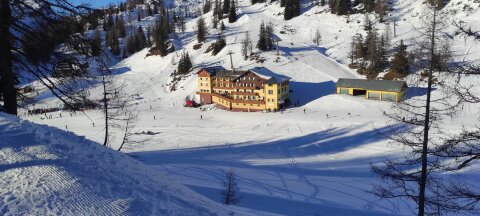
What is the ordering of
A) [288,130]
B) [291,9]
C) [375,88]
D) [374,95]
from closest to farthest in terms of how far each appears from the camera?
[288,130]
[375,88]
[374,95]
[291,9]

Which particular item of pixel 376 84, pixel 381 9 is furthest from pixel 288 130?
pixel 381 9

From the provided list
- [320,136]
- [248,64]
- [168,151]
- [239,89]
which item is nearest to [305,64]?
[248,64]

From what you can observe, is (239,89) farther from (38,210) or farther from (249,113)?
(38,210)

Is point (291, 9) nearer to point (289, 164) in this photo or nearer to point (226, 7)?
point (226, 7)

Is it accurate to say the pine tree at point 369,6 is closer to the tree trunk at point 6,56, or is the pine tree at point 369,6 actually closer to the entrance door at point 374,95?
the entrance door at point 374,95

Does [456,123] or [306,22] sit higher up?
[306,22]

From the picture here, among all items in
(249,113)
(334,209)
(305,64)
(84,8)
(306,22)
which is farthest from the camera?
(306,22)

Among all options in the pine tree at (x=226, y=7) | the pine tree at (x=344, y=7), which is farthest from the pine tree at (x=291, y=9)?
the pine tree at (x=226, y=7)
